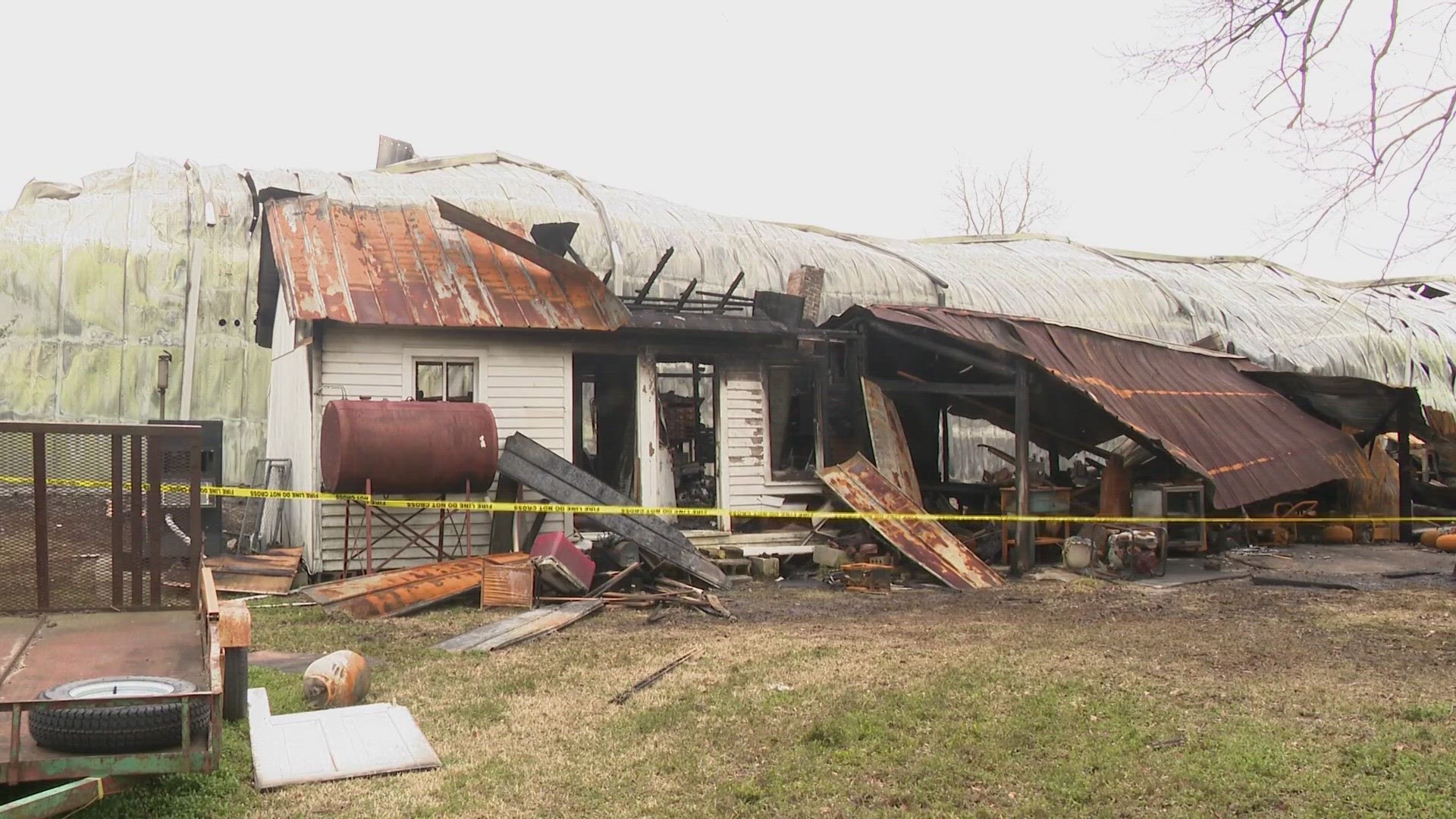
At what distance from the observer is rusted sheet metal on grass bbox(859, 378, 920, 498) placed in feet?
50.4

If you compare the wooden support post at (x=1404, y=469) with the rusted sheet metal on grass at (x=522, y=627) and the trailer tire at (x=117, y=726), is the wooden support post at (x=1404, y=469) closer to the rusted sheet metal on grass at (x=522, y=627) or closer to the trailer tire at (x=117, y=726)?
the rusted sheet metal on grass at (x=522, y=627)

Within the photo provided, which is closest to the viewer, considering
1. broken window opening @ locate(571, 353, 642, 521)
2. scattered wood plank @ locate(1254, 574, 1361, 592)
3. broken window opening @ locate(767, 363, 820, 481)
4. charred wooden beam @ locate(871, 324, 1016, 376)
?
scattered wood plank @ locate(1254, 574, 1361, 592)

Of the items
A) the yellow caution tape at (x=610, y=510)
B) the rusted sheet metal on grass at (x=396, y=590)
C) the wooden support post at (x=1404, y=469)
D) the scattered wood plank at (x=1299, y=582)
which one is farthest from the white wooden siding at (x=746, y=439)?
the wooden support post at (x=1404, y=469)

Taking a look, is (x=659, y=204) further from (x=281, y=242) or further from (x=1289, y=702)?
(x=1289, y=702)

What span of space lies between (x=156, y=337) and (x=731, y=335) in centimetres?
1074

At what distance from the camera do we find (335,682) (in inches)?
279

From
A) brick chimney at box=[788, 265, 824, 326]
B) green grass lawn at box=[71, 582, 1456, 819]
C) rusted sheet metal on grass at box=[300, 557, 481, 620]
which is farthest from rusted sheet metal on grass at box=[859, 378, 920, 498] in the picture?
rusted sheet metal on grass at box=[300, 557, 481, 620]

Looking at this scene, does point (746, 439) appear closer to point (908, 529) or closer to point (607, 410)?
point (908, 529)

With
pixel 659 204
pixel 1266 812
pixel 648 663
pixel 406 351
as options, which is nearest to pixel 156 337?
pixel 406 351

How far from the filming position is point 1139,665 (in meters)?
8.18

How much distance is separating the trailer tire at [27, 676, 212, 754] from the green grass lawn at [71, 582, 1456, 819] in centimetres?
96

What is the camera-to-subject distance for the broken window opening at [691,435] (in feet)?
51.3

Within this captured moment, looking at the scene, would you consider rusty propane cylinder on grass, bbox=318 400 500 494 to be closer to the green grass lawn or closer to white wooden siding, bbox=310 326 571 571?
white wooden siding, bbox=310 326 571 571

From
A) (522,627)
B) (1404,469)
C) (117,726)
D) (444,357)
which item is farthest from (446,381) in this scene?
(1404,469)
